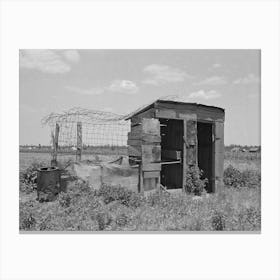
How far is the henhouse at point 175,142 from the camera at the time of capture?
727 cm

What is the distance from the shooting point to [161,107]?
7.47 meters

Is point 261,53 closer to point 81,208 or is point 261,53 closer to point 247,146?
point 247,146

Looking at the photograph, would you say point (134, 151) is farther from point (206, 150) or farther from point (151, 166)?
point (206, 150)

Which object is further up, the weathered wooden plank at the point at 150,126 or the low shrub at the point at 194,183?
the weathered wooden plank at the point at 150,126

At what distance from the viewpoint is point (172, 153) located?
8.54m

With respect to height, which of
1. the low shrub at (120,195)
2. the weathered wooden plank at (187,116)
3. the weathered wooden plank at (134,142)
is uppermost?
the weathered wooden plank at (187,116)

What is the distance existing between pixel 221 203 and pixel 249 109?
2.29m

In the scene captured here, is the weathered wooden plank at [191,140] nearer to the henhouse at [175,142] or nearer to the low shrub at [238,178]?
the henhouse at [175,142]

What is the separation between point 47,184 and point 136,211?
2.42 metres

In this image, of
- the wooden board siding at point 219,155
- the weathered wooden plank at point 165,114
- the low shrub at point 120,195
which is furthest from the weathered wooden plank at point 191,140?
the low shrub at point 120,195

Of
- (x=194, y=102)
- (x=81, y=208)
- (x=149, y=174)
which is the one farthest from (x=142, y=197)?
(x=194, y=102)

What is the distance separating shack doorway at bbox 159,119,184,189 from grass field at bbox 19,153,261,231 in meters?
1.44

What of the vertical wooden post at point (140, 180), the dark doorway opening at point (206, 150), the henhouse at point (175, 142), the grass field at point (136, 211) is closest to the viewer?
the grass field at point (136, 211)

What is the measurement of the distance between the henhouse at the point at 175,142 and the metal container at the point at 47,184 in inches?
80.4
